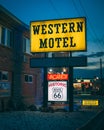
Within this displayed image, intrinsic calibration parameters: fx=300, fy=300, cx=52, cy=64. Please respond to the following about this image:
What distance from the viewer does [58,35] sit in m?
24.4

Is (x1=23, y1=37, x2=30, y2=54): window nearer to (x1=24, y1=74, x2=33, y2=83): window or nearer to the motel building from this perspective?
the motel building

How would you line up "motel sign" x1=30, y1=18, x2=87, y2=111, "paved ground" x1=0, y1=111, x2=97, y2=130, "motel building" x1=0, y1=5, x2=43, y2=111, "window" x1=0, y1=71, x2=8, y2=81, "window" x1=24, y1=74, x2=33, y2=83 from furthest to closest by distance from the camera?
"window" x1=24, y1=74, x2=33, y2=83 < "motel sign" x1=30, y1=18, x2=87, y2=111 < "motel building" x1=0, y1=5, x2=43, y2=111 < "window" x1=0, y1=71, x2=8, y2=81 < "paved ground" x1=0, y1=111, x2=97, y2=130

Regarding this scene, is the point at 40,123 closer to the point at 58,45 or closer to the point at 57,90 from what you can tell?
the point at 57,90

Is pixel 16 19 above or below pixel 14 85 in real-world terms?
above

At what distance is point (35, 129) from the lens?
1323 cm

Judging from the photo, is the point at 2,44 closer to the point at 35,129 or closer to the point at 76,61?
the point at 76,61

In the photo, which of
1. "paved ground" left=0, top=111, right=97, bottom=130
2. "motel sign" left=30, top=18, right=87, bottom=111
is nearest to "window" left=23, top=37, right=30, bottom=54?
"motel sign" left=30, top=18, right=87, bottom=111

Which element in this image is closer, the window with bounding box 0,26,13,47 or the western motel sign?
the window with bounding box 0,26,13,47

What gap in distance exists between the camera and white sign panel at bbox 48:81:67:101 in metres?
23.8

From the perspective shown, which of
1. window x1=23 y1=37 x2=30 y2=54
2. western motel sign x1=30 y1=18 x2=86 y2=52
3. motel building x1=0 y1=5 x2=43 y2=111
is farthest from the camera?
window x1=23 y1=37 x2=30 y2=54

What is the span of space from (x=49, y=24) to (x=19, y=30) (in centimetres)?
374

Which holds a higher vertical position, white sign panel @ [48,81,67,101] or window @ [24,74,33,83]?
window @ [24,74,33,83]

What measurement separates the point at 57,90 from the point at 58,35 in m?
4.47

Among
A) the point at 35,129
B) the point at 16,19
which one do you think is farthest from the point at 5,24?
the point at 35,129
